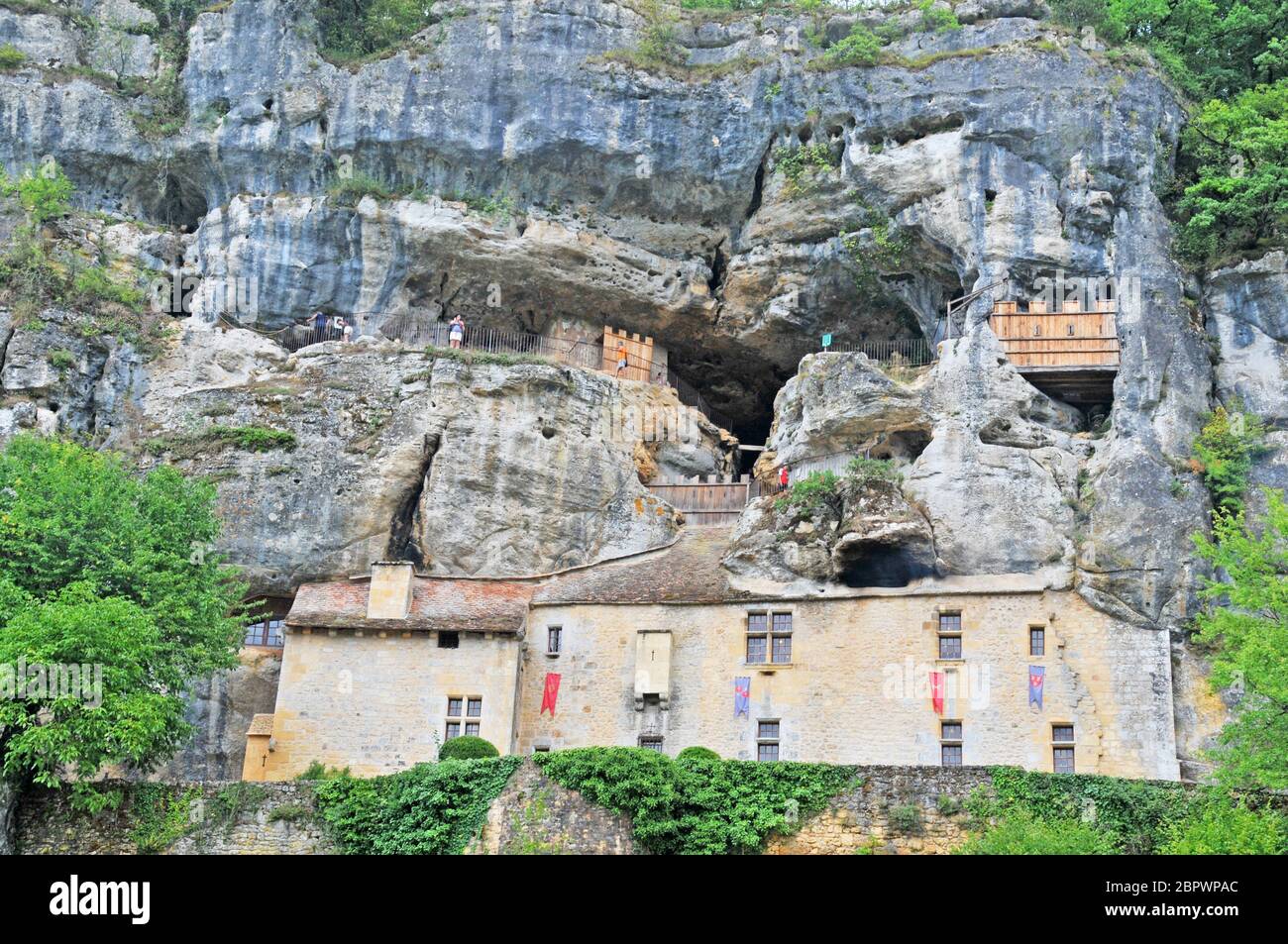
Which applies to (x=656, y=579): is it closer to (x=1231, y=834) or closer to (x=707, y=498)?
(x=707, y=498)

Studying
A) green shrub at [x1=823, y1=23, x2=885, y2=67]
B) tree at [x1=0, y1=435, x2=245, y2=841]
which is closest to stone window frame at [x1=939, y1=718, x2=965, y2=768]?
tree at [x1=0, y1=435, x2=245, y2=841]

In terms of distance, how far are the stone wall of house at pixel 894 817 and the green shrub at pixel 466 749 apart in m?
7.00

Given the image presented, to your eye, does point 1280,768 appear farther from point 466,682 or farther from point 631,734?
point 466,682

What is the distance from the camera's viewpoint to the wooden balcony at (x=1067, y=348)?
41.0 metres

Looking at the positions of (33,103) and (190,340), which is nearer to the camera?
(190,340)

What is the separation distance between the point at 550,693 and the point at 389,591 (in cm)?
418

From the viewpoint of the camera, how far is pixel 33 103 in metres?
46.9

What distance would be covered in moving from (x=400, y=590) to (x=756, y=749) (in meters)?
8.53

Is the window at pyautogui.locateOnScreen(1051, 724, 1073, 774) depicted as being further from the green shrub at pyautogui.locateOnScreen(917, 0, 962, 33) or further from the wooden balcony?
the green shrub at pyautogui.locateOnScreen(917, 0, 962, 33)

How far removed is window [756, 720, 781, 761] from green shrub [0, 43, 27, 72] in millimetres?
27897

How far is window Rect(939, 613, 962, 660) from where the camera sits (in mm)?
36056

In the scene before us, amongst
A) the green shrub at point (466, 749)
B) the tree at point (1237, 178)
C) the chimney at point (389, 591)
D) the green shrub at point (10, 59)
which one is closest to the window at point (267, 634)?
the chimney at point (389, 591)
